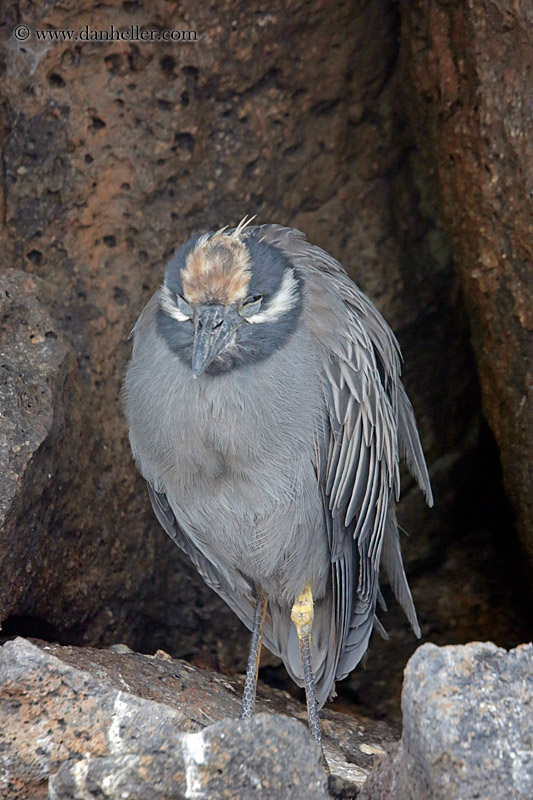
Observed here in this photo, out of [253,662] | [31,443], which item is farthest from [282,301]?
[253,662]

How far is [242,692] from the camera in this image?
3.47 m

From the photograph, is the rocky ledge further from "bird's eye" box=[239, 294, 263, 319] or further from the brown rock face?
the brown rock face

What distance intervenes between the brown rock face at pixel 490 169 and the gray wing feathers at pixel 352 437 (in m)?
0.48

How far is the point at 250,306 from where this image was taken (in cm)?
280

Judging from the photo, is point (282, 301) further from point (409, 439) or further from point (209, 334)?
point (409, 439)

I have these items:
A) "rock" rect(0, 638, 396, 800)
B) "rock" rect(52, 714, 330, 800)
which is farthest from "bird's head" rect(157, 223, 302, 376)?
"rock" rect(52, 714, 330, 800)

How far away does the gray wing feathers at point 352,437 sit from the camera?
303 centimetres

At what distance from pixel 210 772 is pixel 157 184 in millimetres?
2426

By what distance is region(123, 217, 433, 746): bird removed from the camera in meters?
2.82

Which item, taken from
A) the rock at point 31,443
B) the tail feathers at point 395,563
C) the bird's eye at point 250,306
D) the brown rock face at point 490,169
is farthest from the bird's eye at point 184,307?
the brown rock face at point 490,169

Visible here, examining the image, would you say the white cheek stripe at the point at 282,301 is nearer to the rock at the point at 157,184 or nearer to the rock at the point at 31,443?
the rock at the point at 31,443

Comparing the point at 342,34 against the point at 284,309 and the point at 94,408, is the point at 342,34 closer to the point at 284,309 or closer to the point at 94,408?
the point at 284,309

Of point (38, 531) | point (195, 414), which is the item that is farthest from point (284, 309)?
point (38, 531)

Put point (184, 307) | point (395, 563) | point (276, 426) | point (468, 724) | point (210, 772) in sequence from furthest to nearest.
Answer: point (395, 563) → point (276, 426) → point (184, 307) → point (210, 772) → point (468, 724)
